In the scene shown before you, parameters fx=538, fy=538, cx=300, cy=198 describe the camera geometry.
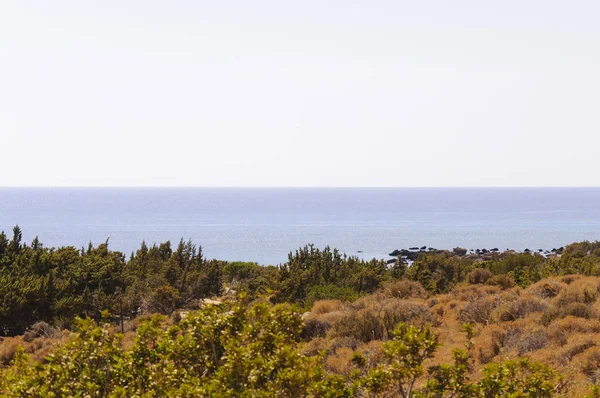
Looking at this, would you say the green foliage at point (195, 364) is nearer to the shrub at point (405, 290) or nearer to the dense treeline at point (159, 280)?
the dense treeline at point (159, 280)

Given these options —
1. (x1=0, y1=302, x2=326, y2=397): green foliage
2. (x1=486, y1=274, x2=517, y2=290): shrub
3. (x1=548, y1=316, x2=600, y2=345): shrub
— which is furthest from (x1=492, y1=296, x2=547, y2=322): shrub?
(x1=0, y1=302, x2=326, y2=397): green foliage

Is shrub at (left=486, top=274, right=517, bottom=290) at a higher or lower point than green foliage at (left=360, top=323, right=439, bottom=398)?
lower

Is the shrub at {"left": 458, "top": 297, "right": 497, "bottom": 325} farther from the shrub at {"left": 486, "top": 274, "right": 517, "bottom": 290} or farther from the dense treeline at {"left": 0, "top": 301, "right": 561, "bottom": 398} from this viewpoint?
the dense treeline at {"left": 0, "top": 301, "right": 561, "bottom": 398}

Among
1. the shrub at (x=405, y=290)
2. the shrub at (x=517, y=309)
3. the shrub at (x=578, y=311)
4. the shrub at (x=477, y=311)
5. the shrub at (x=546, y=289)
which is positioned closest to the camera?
the shrub at (x=578, y=311)

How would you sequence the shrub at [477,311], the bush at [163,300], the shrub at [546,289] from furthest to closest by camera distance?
1. the bush at [163,300]
2. the shrub at [546,289]
3. the shrub at [477,311]

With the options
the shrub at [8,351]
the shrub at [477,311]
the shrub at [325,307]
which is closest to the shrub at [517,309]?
the shrub at [477,311]

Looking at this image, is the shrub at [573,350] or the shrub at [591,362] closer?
the shrub at [591,362]

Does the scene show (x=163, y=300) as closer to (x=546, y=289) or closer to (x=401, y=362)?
(x=546, y=289)

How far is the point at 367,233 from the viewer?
367 feet

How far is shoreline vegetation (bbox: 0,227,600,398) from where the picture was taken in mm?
5801

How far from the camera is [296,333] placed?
6566 millimetres

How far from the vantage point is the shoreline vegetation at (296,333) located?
228 inches

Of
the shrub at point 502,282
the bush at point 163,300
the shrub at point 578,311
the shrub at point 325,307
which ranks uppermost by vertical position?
the shrub at point 578,311

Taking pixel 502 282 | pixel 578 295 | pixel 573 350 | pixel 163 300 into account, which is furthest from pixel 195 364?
pixel 163 300
